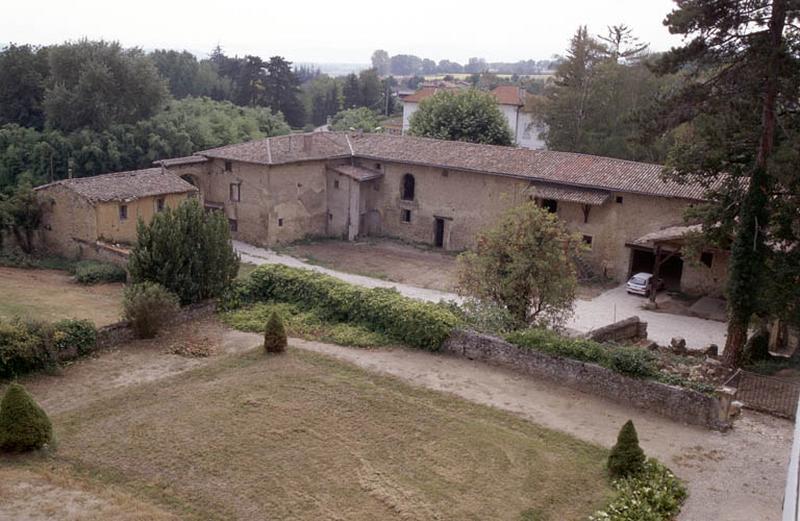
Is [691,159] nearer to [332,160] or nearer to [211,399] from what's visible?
[211,399]

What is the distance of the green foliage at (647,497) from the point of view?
1516cm

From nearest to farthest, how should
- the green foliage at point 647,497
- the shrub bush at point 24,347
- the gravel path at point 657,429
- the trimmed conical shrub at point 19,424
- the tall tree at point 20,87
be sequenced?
the green foliage at point 647,497 < the gravel path at point 657,429 < the trimmed conical shrub at point 19,424 < the shrub bush at point 24,347 < the tall tree at point 20,87

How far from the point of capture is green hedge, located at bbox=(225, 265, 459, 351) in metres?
24.8

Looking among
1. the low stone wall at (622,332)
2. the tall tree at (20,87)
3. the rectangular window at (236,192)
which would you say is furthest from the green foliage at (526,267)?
the tall tree at (20,87)

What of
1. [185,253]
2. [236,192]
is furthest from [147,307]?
[236,192]

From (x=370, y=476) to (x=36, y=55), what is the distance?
5017 cm

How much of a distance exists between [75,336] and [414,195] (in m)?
24.5

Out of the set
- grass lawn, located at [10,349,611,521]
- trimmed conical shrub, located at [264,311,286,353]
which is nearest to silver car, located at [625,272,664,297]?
grass lawn, located at [10,349,611,521]

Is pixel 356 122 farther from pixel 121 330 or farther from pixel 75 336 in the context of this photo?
pixel 75 336

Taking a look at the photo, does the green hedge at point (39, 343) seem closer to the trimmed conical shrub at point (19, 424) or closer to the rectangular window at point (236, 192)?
the trimmed conical shrub at point (19, 424)

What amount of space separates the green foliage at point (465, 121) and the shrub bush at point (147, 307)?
1303 inches

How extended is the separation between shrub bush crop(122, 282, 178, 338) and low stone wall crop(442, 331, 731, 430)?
31.2 feet

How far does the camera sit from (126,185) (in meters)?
37.9

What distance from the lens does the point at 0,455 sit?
16.6 metres
